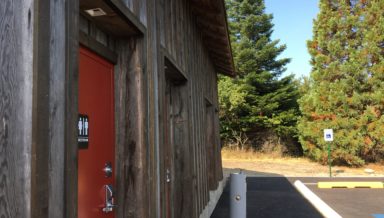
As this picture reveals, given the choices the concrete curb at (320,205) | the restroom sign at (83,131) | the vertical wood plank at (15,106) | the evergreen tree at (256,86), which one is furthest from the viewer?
the evergreen tree at (256,86)

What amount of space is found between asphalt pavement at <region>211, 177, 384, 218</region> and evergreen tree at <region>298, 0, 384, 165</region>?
9034 millimetres

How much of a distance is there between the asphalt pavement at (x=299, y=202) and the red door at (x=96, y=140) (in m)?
5.67

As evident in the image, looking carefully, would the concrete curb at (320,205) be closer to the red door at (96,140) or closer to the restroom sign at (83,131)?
the red door at (96,140)

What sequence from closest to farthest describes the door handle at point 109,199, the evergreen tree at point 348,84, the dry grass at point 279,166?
the door handle at point 109,199, the dry grass at point 279,166, the evergreen tree at point 348,84

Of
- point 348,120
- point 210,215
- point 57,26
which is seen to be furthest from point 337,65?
point 57,26

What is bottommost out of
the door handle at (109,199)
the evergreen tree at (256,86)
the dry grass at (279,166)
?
the dry grass at (279,166)

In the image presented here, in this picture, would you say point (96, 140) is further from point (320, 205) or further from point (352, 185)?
point (352, 185)

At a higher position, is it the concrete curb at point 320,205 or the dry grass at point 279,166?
the concrete curb at point 320,205

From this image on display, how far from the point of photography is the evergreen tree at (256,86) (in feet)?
87.4

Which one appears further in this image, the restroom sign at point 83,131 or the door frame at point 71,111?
the restroom sign at point 83,131

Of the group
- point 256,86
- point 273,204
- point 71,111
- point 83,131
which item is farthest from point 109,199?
point 256,86

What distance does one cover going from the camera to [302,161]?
78.0 feet

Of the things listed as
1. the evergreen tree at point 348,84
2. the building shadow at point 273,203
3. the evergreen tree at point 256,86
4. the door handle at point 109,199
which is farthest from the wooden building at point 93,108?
the evergreen tree at point 256,86

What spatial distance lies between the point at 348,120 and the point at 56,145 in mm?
21252
